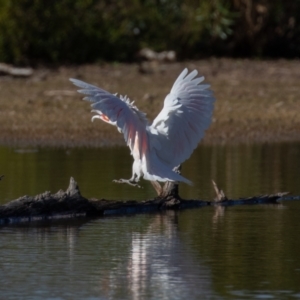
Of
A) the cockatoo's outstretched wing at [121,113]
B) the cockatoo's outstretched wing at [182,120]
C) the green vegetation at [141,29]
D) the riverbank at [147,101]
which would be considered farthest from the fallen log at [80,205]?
the green vegetation at [141,29]

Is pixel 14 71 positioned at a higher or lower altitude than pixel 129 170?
higher

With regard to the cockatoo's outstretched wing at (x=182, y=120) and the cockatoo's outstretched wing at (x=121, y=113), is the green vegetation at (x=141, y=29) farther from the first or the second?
the cockatoo's outstretched wing at (x=121, y=113)

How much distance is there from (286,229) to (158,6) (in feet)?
50.8

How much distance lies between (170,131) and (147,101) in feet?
29.3

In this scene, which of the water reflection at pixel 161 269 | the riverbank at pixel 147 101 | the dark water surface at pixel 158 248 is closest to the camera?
the water reflection at pixel 161 269

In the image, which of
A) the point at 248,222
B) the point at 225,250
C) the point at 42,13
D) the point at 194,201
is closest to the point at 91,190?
the point at 194,201

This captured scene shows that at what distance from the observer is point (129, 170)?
14.0m

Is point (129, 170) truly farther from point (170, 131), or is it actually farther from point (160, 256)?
point (160, 256)

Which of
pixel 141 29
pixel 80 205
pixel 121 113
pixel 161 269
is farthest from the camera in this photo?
pixel 141 29

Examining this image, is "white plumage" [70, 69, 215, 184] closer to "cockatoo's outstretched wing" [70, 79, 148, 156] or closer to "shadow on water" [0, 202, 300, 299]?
"cockatoo's outstretched wing" [70, 79, 148, 156]

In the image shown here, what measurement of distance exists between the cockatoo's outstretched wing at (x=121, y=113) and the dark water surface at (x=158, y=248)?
0.83 metres

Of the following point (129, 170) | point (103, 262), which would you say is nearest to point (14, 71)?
point (129, 170)

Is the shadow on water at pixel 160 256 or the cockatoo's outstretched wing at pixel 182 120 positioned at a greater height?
the cockatoo's outstretched wing at pixel 182 120

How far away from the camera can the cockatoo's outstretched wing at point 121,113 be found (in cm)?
945
